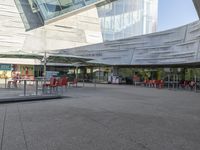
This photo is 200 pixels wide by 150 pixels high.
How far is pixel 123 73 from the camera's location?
45.7 meters

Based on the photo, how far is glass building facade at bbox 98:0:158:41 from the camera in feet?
192

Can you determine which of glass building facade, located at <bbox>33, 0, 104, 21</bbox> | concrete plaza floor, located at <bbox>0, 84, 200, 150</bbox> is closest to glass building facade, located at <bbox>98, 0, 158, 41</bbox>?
glass building facade, located at <bbox>33, 0, 104, 21</bbox>

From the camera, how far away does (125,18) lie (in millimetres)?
59438

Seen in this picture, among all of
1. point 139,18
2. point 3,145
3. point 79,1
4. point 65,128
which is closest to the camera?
point 3,145

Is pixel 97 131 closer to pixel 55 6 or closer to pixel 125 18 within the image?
pixel 55 6

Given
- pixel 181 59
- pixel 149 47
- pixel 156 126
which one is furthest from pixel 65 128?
pixel 149 47

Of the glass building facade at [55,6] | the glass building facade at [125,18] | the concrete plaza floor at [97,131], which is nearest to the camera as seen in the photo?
the concrete plaza floor at [97,131]

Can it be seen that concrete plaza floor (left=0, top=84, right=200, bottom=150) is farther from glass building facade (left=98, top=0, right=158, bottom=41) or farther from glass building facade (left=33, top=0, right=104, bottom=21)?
glass building facade (left=98, top=0, right=158, bottom=41)

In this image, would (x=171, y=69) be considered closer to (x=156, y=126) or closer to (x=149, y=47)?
(x=149, y=47)

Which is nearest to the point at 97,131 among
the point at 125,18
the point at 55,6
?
the point at 55,6

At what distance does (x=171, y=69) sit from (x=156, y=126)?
32710 mm

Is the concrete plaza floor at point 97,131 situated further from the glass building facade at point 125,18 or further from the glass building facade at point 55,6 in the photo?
the glass building facade at point 125,18

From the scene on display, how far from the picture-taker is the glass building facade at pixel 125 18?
192ft

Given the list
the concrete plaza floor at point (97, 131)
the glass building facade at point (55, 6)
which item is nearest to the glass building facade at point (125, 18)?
the glass building facade at point (55, 6)
